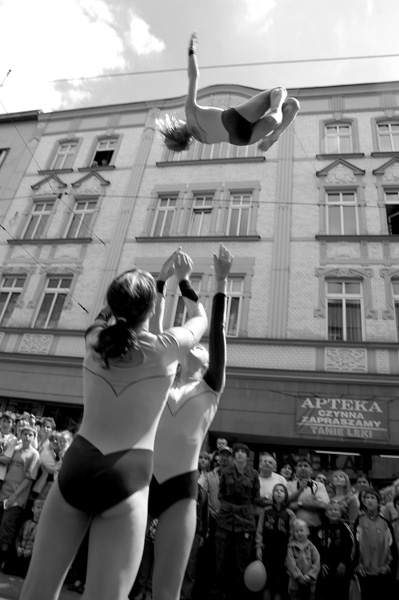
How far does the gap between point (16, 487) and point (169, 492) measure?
5.09 metres

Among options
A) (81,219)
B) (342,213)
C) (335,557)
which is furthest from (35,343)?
(335,557)

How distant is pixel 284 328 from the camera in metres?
12.4

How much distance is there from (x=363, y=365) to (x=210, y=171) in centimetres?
880

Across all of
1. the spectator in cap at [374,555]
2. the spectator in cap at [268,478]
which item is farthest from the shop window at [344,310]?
the spectator in cap at [374,555]

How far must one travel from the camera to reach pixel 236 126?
3771 mm

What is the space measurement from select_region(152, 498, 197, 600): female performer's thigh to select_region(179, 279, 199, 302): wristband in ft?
3.72

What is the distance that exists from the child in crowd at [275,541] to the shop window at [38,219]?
544 inches

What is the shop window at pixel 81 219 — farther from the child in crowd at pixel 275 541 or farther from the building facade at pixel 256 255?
the child in crowd at pixel 275 541

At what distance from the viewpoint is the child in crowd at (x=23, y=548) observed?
5474 mm

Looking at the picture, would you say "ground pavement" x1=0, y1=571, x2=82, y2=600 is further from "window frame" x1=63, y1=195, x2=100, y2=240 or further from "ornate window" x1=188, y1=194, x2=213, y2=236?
"window frame" x1=63, y1=195, x2=100, y2=240

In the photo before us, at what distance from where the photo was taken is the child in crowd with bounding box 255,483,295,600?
508 cm

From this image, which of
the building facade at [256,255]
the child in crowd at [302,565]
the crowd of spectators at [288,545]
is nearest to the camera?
the child in crowd at [302,565]

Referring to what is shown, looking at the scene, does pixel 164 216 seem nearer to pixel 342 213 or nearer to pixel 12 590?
pixel 342 213

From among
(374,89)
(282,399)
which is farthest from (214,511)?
(374,89)
